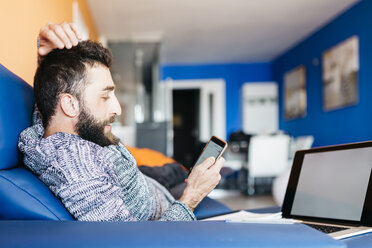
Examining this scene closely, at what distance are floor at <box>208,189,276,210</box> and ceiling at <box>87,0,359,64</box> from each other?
2590 mm

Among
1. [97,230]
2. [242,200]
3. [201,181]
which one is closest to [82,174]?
[97,230]

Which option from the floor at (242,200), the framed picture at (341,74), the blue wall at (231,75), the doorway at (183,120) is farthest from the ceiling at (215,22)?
the doorway at (183,120)

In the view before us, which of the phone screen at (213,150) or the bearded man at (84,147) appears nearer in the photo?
the bearded man at (84,147)

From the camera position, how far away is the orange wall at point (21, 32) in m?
1.59

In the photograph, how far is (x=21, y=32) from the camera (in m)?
1.93

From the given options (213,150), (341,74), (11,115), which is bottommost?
(213,150)

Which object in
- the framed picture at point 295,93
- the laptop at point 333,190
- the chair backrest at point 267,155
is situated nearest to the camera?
the laptop at point 333,190

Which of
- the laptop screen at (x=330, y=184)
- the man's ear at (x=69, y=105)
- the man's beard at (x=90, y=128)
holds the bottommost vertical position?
the laptop screen at (x=330, y=184)

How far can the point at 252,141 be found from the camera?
5.31 metres

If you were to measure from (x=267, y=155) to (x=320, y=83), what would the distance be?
1474mm

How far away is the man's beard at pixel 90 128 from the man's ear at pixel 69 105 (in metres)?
0.02

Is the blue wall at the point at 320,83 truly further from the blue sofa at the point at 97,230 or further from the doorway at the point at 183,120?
the blue sofa at the point at 97,230

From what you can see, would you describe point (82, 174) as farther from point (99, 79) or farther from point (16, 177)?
point (99, 79)

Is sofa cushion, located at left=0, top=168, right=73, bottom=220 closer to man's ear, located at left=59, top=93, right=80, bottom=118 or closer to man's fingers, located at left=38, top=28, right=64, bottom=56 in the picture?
man's ear, located at left=59, top=93, right=80, bottom=118
